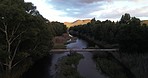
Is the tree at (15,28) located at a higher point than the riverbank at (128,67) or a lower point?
higher

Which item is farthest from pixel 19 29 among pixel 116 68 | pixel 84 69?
pixel 116 68

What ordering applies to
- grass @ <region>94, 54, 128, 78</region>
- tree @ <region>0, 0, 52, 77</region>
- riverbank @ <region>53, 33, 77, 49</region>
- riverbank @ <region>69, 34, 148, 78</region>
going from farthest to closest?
riverbank @ <region>53, 33, 77, 49</region>
grass @ <region>94, 54, 128, 78</region>
riverbank @ <region>69, 34, 148, 78</region>
tree @ <region>0, 0, 52, 77</region>

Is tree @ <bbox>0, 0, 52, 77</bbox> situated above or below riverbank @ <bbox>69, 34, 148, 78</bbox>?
above

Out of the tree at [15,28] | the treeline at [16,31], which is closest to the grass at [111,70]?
the treeline at [16,31]

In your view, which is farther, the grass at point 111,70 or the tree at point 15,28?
the grass at point 111,70

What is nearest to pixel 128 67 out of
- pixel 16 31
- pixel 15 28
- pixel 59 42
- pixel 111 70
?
pixel 111 70

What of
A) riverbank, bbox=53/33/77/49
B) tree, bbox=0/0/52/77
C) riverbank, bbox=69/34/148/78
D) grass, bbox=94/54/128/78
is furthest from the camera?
riverbank, bbox=53/33/77/49

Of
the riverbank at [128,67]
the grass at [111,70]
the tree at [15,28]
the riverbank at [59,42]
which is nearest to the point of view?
the tree at [15,28]

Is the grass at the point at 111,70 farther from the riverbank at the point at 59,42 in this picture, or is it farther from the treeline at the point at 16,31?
the riverbank at the point at 59,42

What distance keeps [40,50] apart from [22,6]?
11533mm

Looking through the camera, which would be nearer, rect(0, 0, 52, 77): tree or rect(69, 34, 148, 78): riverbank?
rect(0, 0, 52, 77): tree

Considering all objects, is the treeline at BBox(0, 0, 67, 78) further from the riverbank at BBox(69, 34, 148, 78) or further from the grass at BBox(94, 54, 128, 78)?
the riverbank at BBox(69, 34, 148, 78)

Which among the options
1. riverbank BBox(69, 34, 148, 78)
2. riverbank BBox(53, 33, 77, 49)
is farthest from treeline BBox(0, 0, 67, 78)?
riverbank BBox(53, 33, 77, 49)

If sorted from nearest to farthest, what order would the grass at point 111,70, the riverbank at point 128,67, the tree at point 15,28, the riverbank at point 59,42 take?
the tree at point 15,28 < the riverbank at point 128,67 < the grass at point 111,70 < the riverbank at point 59,42
